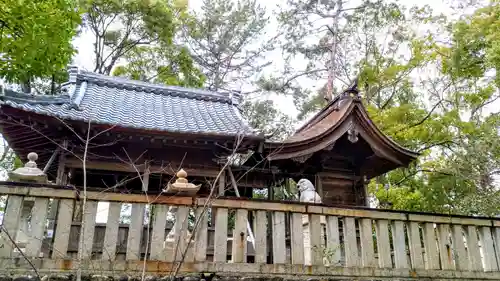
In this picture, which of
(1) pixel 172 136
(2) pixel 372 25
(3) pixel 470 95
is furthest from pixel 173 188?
(2) pixel 372 25

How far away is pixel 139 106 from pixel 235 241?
21.0 feet

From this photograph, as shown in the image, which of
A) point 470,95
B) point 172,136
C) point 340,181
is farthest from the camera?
point 470,95

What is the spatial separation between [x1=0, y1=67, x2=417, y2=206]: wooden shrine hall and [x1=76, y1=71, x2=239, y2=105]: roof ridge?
0.71 feet

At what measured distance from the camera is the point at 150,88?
1188 centimetres

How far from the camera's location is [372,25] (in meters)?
19.5

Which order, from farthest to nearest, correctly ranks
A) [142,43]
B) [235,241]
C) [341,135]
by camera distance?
[142,43] → [341,135] → [235,241]

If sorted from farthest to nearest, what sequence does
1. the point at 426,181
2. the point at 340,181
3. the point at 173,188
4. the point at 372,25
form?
the point at 372,25 < the point at 426,181 < the point at 340,181 < the point at 173,188

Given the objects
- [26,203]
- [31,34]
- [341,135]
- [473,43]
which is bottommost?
[26,203]

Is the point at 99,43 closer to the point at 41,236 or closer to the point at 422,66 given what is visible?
the point at 422,66

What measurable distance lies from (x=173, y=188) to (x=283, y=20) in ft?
59.5

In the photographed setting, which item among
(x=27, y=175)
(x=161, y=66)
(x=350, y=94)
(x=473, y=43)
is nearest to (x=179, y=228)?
(x=27, y=175)

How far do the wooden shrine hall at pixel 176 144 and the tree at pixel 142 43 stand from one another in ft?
29.6

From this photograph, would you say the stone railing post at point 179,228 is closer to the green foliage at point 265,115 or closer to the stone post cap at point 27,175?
the stone post cap at point 27,175

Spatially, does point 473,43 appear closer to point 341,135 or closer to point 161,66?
point 341,135
